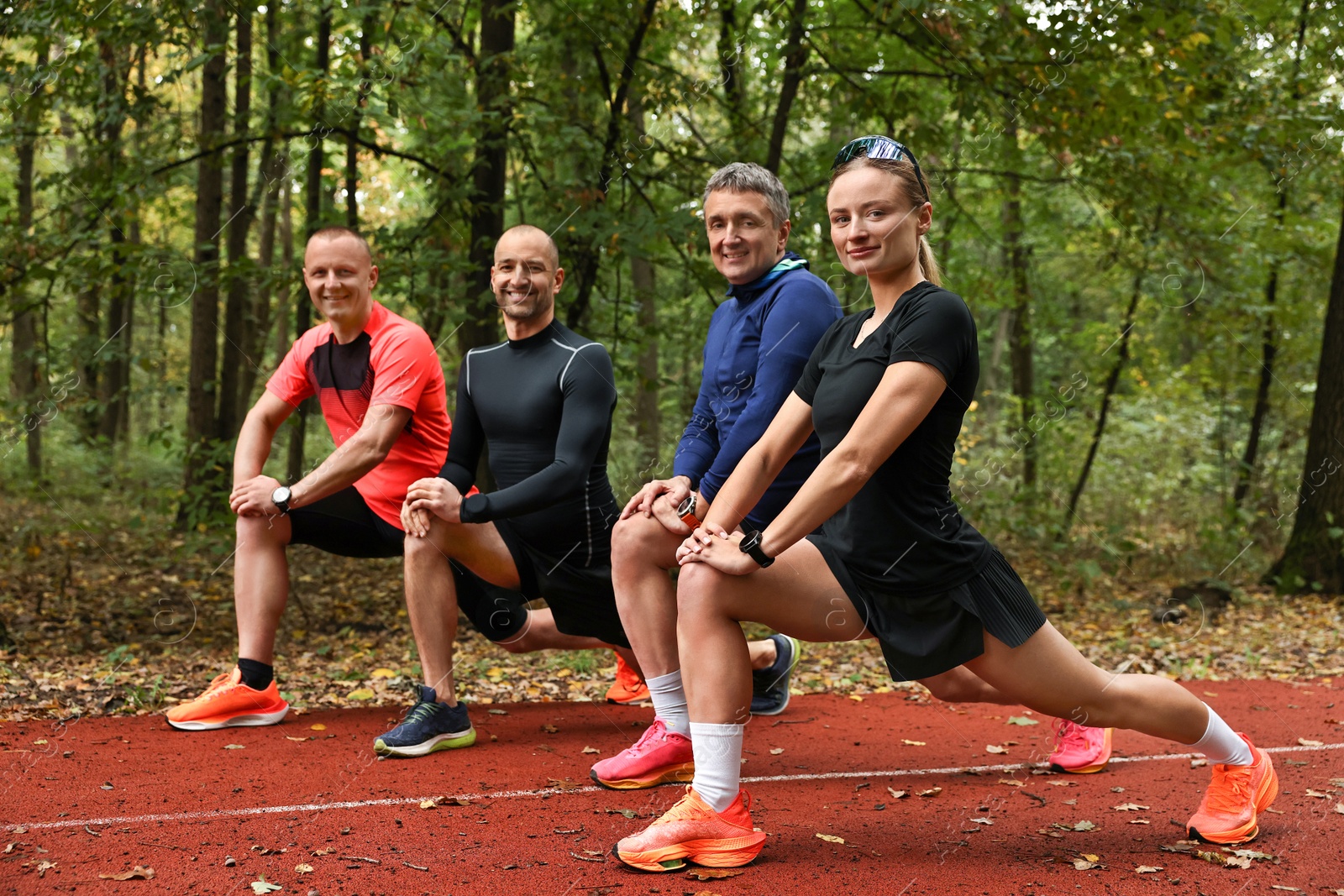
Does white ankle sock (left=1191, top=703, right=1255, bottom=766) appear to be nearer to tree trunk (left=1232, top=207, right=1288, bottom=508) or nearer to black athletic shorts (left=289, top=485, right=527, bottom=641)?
black athletic shorts (left=289, top=485, right=527, bottom=641)

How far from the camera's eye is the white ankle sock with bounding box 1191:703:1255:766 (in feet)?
10.6

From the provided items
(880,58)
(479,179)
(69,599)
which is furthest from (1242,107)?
(69,599)

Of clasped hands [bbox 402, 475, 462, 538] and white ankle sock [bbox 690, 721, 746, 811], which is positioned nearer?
white ankle sock [bbox 690, 721, 746, 811]

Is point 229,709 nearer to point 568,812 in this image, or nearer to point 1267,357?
point 568,812

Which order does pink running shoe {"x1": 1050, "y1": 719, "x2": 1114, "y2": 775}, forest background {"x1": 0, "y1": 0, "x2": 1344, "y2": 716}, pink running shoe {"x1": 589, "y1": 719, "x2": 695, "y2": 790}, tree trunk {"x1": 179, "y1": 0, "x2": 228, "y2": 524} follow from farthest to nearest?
tree trunk {"x1": 179, "y1": 0, "x2": 228, "y2": 524} → forest background {"x1": 0, "y1": 0, "x2": 1344, "y2": 716} → pink running shoe {"x1": 1050, "y1": 719, "x2": 1114, "y2": 775} → pink running shoe {"x1": 589, "y1": 719, "x2": 695, "y2": 790}

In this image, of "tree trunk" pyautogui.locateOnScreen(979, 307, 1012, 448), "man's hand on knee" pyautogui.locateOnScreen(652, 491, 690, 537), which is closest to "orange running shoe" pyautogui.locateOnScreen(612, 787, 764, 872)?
"man's hand on knee" pyautogui.locateOnScreen(652, 491, 690, 537)

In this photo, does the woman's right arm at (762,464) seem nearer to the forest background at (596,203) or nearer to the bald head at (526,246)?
the bald head at (526,246)

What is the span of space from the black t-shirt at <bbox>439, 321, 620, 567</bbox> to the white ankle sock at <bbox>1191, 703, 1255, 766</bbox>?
2.25 m

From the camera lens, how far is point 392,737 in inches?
162

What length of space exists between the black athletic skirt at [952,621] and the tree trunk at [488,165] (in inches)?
194

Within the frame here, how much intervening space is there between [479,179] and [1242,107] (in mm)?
6140

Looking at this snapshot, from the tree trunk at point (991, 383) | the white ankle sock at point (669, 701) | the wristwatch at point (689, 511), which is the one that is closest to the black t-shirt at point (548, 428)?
the wristwatch at point (689, 511)

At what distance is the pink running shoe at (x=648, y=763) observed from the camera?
147 inches

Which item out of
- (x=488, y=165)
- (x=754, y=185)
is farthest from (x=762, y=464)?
(x=488, y=165)
